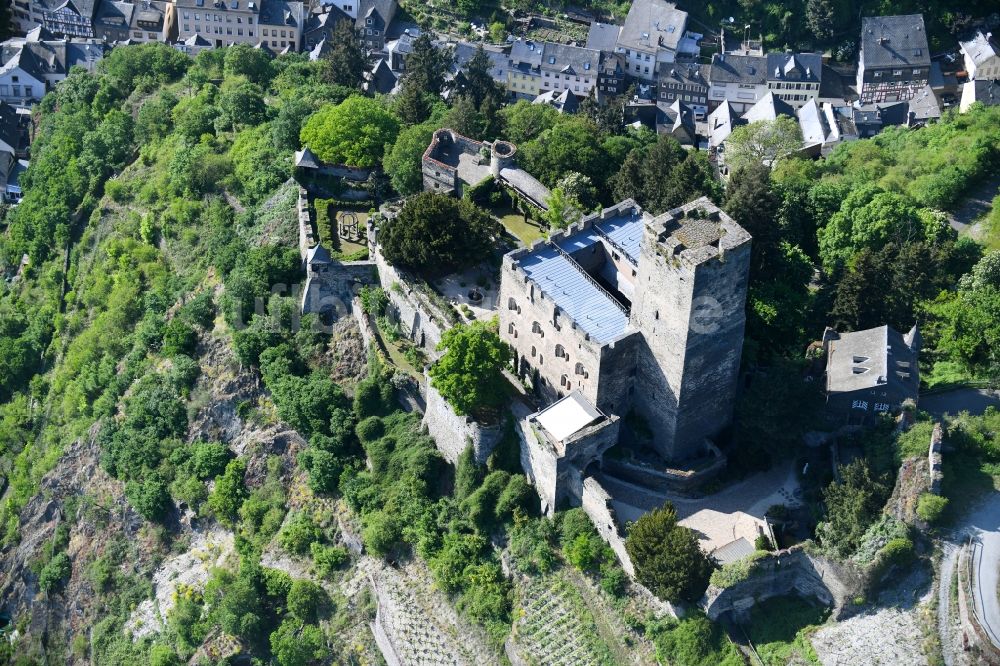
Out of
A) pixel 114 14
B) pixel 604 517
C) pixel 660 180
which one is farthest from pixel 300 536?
pixel 114 14

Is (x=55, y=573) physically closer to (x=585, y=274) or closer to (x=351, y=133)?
(x=351, y=133)

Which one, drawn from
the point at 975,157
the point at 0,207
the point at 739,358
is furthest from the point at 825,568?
the point at 0,207

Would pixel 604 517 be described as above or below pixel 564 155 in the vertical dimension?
below

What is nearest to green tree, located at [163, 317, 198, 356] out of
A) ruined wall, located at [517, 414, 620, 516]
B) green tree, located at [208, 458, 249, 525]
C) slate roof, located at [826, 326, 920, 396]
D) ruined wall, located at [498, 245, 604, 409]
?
green tree, located at [208, 458, 249, 525]

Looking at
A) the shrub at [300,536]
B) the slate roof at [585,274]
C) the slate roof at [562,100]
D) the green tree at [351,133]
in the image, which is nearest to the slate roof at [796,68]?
the slate roof at [562,100]

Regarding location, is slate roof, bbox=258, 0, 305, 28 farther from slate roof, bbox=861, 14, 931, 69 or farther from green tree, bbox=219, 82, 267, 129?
slate roof, bbox=861, 14, 931, 69

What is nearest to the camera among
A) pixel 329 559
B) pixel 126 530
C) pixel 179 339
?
pixel 329 559
